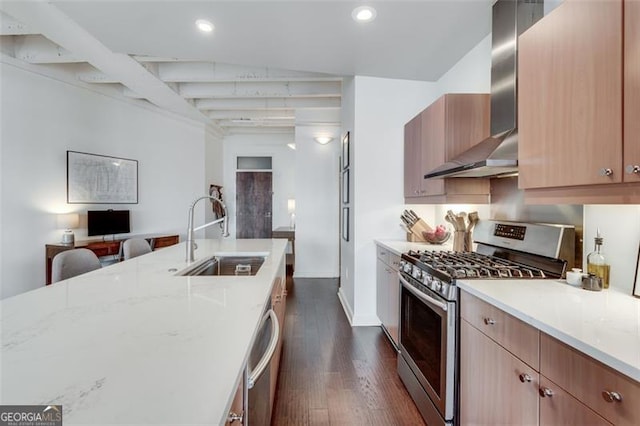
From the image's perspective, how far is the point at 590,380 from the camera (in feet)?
2.96

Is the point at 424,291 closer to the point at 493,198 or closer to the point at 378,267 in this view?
the point at 493,198

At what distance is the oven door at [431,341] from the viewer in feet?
5.25

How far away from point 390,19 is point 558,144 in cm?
162

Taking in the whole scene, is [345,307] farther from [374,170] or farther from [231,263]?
[231,263]

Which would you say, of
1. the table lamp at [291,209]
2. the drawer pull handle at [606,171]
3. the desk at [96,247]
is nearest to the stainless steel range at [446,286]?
the drawer pull handle at [606,171]

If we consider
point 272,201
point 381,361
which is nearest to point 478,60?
point 381,361

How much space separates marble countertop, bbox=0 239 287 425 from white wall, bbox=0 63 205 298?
130 inches

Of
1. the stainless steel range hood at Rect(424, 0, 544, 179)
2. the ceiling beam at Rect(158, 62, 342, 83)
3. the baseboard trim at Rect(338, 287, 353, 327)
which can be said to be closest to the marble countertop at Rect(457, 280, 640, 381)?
the stainless steel range hood at Rect(424, 0, 544, 179)

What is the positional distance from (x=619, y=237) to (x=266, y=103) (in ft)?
16.5

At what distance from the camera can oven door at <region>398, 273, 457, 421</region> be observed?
160cm

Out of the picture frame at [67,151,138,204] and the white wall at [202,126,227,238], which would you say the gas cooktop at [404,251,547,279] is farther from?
the white wall at [202,126,227,238]

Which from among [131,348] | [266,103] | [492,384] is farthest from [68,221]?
[492,384]

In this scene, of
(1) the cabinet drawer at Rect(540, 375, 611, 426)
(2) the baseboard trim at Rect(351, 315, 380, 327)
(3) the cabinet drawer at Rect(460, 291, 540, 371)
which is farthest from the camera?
(2) the baseboard trim at Rect(351, 315, 380, 327)

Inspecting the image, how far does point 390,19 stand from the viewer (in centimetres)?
232
